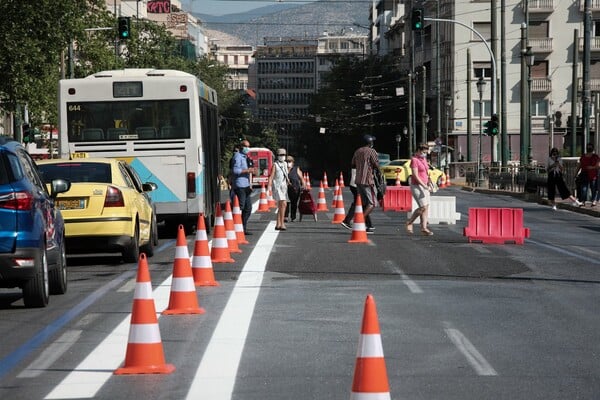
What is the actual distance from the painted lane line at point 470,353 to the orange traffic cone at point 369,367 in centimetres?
278

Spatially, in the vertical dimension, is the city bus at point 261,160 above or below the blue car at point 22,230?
below

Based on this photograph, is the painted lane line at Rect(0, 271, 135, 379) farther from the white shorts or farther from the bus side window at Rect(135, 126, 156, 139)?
the white shorts

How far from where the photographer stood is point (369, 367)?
7.64m

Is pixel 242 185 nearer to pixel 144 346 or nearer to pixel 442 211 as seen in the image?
pixel 442 211

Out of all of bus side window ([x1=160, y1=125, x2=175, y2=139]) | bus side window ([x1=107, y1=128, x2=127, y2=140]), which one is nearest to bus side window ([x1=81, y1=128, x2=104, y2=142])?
bus side window ([x1=107, y1=128, x2=127, y2=140])

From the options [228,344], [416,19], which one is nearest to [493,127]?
[416,19]

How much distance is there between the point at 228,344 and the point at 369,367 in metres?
4.41

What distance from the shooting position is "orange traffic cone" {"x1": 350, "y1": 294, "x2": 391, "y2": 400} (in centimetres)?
757

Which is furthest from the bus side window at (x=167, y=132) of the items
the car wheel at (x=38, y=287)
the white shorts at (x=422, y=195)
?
the car wheel at (x=38, y=287)

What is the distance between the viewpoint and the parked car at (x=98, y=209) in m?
20.8

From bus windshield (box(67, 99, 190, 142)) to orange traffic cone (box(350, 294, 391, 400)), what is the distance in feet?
67.9

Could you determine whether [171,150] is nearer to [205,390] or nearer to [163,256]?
[163,256]

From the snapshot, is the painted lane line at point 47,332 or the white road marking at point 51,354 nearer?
the white road marking at point 51,354

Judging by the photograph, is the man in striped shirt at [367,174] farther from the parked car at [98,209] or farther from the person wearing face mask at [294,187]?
the parked car at [98,209]
